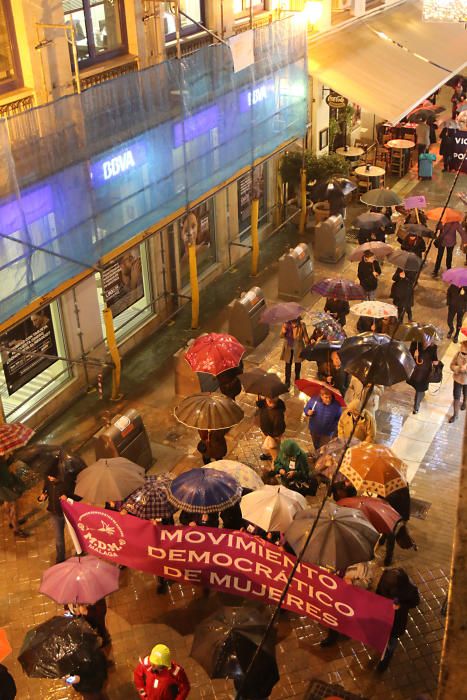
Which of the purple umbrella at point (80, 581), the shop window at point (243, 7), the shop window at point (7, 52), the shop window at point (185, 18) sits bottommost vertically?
the purple umbrella at point (80, 581)

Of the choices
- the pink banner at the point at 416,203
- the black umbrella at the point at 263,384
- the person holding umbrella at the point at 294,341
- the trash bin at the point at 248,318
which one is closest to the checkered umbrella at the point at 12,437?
the black umbrella at the point at 263,384

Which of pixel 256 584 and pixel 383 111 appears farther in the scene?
pixel 383 111

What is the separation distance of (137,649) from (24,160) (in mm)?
6846

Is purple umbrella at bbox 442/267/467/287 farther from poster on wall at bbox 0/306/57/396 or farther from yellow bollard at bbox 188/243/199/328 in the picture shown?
poster on wall at bbox 0/306/57/396

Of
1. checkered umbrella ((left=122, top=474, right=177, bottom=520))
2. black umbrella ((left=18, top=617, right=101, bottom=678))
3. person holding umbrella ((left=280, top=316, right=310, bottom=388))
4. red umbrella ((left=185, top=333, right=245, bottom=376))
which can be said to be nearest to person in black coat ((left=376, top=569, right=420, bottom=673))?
checkered umbrella ((left=122, top=474, right=177, bottom=520))

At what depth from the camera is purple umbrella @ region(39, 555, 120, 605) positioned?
8.68 meters

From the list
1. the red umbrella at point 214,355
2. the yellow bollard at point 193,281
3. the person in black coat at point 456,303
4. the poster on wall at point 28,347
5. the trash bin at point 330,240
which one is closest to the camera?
the red umbrella at point 214,355

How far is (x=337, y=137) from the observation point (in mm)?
25625

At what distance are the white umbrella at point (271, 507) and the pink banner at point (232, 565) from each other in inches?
15.1

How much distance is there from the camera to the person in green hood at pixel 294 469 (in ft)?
35.8

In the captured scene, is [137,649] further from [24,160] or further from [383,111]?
[383,111]

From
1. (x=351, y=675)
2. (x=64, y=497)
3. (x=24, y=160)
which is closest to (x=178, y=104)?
(x=24, y=160)

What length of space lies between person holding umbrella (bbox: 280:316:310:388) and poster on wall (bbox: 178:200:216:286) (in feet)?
12.1

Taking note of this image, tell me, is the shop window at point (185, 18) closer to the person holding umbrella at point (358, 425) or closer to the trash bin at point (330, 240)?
the trash bin at point (330, 240)
